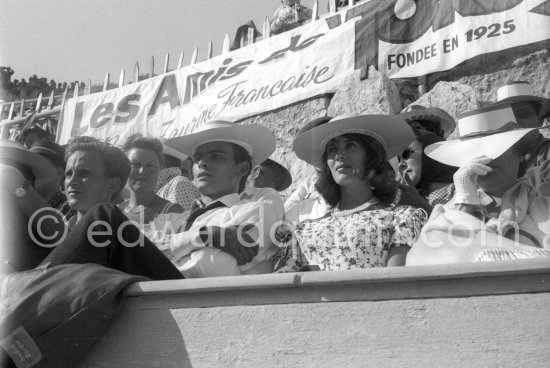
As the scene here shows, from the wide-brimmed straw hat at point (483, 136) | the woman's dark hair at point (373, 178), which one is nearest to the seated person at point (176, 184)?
the woman's dark hair at point (373, 178)

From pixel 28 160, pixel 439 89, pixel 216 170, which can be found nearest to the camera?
pixel 216 170

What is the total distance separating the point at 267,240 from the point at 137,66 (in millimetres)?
5886

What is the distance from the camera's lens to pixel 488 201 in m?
2.86

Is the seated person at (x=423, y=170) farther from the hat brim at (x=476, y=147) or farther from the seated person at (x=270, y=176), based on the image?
the seated person at (x=270, y=176)

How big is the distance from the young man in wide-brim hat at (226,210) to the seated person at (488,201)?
0.74 meters

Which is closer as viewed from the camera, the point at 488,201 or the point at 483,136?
the point at 488,201

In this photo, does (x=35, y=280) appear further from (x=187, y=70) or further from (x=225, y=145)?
(x=187, y=70)

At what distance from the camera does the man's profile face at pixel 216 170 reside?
327 cm

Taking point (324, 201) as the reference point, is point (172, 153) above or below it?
above

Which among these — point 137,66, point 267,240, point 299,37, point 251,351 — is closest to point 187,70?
point 137,66

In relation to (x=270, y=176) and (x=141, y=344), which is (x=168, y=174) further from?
(x=141, y=344)

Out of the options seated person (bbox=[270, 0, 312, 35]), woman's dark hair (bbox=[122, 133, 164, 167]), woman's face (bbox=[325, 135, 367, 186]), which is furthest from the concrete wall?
seated person (bbox=[270, 0, 312, 35])

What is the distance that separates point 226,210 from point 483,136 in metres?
1.07

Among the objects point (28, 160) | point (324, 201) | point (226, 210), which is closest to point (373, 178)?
point (324, 201)
